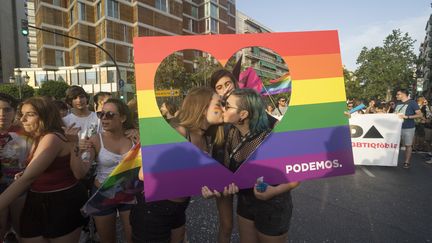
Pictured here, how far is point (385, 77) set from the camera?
146 feet

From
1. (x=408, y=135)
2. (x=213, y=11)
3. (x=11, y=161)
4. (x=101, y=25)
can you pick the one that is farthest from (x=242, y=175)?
(x=213, y=11)

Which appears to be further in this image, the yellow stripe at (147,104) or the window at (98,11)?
the window at (98,11)

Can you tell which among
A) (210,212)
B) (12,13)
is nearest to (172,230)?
(210,212)

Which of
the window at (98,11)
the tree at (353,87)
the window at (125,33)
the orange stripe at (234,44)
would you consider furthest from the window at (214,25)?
the orange stripe at (234,44)

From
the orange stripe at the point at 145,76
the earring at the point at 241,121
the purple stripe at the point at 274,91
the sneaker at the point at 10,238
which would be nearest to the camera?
the orange stripe at the point at 145,76

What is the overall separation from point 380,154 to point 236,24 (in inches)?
2416

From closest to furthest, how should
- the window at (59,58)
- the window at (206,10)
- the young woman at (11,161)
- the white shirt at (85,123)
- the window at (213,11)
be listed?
the young woman at (11,161) → the white shirt at (85,123) → the window at (59,58) → the window at (206,10) → the window at (213,11)

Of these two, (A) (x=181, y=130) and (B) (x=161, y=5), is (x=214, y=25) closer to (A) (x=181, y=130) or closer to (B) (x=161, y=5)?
(B) (x=161, y=5)

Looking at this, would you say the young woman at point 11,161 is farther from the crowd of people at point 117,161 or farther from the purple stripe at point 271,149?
the purple stripe at point 271,149

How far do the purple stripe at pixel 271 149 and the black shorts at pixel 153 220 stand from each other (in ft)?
1.08

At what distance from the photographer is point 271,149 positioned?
168cm

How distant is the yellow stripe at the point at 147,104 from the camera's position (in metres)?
1.55

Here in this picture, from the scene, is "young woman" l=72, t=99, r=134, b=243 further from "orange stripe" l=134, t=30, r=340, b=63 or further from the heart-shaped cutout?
"orange stripe" l=134, t=30, r=340, b=63

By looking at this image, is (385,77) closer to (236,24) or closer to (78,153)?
(236,24)
